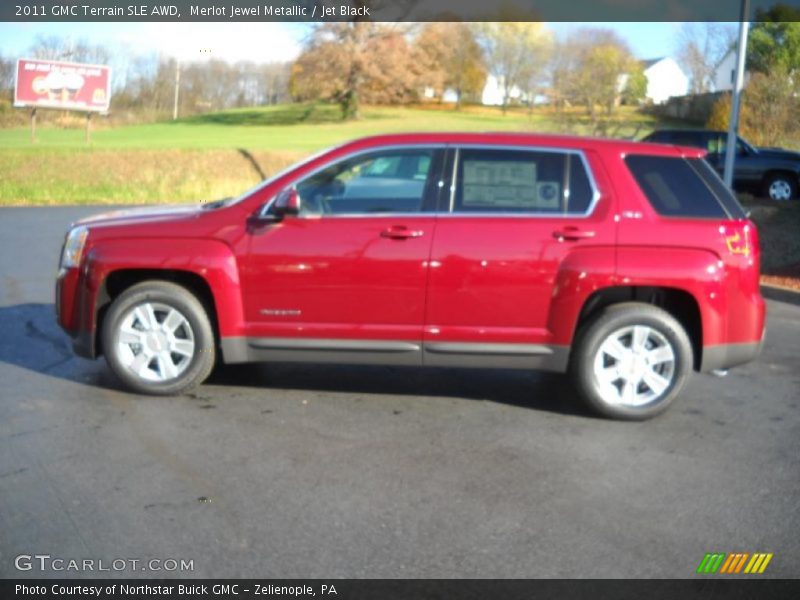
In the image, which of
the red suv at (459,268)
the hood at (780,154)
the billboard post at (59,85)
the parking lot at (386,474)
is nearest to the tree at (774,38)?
the hood at (780,154)

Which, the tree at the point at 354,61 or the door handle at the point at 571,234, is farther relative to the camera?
the tree at the point at 354,61

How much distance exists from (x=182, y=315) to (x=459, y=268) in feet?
6.23

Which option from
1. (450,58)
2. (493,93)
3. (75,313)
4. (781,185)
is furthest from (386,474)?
(493,93)

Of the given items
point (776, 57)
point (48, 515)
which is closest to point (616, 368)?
point (48, 515)

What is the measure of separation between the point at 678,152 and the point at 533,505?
2926 millimetres

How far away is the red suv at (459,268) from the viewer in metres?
6.15

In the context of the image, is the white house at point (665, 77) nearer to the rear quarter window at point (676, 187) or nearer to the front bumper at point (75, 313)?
the rear quarter window at point (676, 187)

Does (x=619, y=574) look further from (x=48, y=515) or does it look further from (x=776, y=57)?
(x=776, y=57)

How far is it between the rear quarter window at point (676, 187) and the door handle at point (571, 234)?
51 centimetres

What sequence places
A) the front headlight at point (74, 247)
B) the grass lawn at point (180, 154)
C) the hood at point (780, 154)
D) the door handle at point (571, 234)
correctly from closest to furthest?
the door handle at point (571, 234)
the front headlight at point (74, 247)
the hood at point (780, 154)
the grass lawn at point (180, 154)

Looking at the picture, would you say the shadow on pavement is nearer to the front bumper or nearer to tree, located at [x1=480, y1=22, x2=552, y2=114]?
the front bumper

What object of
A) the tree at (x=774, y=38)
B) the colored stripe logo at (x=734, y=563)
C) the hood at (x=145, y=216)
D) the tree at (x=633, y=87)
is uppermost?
the tree at (x=774, y=38)

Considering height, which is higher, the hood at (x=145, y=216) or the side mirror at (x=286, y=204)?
the side mirror at (x=286, y=204)

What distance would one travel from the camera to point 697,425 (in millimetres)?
6277
